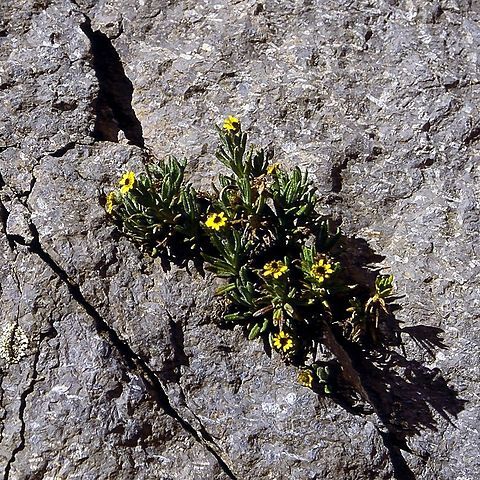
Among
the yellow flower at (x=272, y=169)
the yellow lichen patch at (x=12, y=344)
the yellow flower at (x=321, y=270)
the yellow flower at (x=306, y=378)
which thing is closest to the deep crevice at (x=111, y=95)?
the yellow flower at (x=272, y=169)

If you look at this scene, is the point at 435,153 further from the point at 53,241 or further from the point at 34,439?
the point at 34,439

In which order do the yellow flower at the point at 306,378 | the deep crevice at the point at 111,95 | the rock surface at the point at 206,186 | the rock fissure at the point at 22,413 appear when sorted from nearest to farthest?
the rock fissure at the point at 22,413 < the rock surface at the point at 206,186 < the yellow flower at the point at 306,378 < the deep crevice at the point at 111,95

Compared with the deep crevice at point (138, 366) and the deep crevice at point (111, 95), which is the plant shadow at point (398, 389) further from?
the deep crevice at point (111, 95)

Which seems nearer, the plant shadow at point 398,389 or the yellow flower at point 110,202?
the plant shadow at point 398,389

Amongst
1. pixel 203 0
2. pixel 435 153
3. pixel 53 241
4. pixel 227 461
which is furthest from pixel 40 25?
pixel 227 461

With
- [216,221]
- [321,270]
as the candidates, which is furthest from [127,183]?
[321,270]
